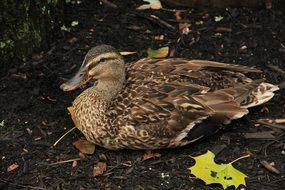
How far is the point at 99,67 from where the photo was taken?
16.3ft

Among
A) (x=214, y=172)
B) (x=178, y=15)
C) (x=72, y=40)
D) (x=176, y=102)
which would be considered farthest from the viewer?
(x=178, y=15)

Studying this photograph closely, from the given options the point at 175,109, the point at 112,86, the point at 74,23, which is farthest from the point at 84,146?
the point at 74,23

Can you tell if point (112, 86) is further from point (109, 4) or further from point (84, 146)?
point (109, 4)

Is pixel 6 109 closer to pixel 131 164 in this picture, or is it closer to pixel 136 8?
pixel 131 164

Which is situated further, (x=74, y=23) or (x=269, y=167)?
(x=74, y=23)

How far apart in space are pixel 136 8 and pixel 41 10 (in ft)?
3.87

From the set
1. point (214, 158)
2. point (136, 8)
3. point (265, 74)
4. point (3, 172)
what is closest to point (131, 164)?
point (214, 158)

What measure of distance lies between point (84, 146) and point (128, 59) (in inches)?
51.2

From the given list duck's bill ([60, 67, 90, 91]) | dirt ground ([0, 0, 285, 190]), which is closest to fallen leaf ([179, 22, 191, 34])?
dirt ground ([0, 0, 285, 190])

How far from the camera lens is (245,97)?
5148 millimetres

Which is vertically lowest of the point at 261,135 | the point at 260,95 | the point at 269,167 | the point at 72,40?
the point at 269,167

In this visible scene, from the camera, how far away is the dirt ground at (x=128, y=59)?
193 inches

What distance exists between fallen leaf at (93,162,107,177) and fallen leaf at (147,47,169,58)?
149cm

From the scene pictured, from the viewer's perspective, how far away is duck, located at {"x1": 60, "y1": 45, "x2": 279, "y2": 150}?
4.89 meters
